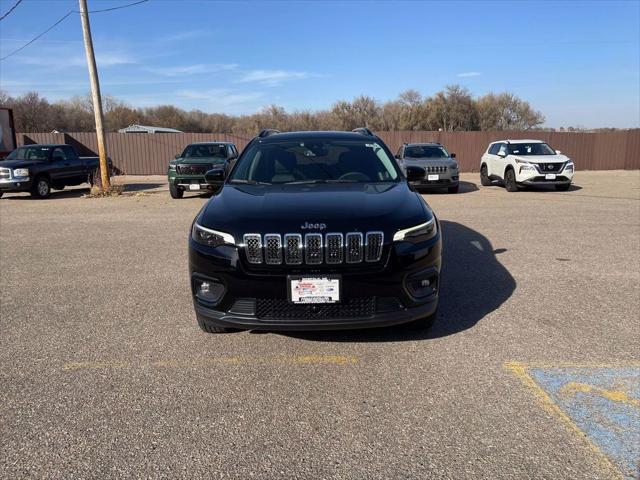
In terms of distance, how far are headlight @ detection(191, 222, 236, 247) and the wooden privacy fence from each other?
25.5m

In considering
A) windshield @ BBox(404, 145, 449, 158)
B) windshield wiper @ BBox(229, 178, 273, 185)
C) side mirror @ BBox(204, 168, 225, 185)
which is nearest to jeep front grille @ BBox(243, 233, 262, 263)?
windshield wiper @ BBox(229, 178, 273, 185)

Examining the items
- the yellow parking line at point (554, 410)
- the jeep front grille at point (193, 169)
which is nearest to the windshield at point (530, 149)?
the jeep front grille at point (193, 169)

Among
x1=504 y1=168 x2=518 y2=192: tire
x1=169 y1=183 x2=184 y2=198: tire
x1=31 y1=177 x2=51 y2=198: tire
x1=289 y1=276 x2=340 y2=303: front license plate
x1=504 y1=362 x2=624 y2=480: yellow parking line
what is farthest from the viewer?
x1=504 y1=168 x2=518 y2=192: tire

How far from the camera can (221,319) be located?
3.69 meters

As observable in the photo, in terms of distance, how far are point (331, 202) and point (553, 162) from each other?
13.8m

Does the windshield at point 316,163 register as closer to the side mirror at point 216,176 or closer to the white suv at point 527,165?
the side mirror at point 216,176

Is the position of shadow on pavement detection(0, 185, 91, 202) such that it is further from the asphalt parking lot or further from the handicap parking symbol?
the handicap parking symbol

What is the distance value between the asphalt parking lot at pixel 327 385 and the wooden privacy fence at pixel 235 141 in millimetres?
23351

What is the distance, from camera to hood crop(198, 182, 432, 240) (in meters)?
3.61

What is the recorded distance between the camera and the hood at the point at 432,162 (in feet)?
51.9

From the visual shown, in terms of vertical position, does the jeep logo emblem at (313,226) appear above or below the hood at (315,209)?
below

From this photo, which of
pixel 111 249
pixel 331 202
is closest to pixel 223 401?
pixel 331 202

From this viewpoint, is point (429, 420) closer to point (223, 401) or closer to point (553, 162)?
point (223, 401)

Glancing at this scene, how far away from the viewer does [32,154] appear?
1678 centimetres
